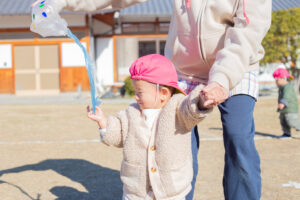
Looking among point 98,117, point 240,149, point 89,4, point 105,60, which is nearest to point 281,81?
point 240,149

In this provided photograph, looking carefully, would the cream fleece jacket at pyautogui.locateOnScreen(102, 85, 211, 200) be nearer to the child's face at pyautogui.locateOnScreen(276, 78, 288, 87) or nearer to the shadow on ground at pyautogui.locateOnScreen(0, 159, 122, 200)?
the shadow on ground at pyautogui.locateOnScreen(0, 159, 122, 200)

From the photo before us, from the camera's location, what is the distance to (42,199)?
3.09 m

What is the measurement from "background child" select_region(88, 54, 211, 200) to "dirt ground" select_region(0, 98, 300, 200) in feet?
3.86

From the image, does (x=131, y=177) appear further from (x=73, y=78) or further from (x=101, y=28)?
(x=101, y=28)

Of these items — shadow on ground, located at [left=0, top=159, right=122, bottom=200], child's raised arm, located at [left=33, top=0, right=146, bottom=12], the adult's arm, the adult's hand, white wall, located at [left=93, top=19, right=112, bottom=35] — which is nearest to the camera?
the adult's hand

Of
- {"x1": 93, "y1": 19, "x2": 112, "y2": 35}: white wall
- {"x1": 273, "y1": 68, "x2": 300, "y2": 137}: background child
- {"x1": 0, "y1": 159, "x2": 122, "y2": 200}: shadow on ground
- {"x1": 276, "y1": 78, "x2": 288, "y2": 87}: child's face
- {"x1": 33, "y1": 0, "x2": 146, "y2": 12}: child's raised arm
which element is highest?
{"x1": 93, "y1": 19, "x2": 112, "y2": 35}: white wall

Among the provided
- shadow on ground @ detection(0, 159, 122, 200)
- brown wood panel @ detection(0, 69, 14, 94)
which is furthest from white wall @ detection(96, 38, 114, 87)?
shadow on ground @ detection(0, 159, 122, 200)

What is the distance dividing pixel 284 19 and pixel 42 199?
414 inches

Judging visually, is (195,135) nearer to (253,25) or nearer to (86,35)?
(253,25)

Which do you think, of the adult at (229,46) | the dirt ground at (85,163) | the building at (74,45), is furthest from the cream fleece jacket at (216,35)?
the building at (74,45)

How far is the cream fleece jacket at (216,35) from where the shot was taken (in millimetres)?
1841

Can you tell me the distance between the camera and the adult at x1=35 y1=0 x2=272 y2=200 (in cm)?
200

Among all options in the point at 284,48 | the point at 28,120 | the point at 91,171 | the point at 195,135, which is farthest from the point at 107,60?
the point at 195,135

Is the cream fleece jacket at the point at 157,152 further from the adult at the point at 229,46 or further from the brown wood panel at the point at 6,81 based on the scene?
the brown wood panel at the point at 6,81
